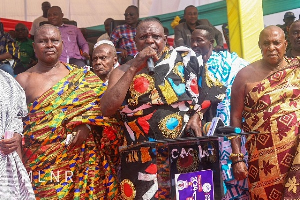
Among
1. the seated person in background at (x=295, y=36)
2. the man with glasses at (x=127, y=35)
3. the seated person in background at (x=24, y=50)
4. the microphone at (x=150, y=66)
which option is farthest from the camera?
the seated person in background at (x=24, y=50)

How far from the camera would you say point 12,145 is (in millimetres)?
4953

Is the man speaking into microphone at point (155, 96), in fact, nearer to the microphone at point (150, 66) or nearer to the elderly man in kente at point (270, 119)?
the microphone at point (150, 66)

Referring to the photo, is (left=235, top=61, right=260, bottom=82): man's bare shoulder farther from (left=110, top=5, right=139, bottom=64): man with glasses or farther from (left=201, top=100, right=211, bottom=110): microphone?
(left=110, top=5, right=139, bottom=64): man with glasses

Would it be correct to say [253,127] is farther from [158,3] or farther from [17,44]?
[158,3]

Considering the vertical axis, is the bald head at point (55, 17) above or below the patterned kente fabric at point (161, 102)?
above

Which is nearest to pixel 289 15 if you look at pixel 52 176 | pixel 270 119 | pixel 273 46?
pixel 273 46

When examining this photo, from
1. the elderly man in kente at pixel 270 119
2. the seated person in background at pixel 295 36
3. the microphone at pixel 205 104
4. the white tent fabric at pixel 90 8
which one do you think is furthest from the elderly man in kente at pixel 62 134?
the white tent fabric at pixel 90 8

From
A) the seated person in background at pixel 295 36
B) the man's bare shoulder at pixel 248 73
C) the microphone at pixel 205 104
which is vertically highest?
the seated person in background at pixel 295 36

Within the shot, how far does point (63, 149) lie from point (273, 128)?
198 cm

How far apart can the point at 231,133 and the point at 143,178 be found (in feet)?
4.25

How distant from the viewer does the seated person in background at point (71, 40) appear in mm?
9609

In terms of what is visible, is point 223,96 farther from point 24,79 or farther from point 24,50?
point 24,50

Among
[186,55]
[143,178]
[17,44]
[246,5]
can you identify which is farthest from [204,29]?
[17,44]

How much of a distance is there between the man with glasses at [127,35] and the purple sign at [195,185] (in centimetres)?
589
